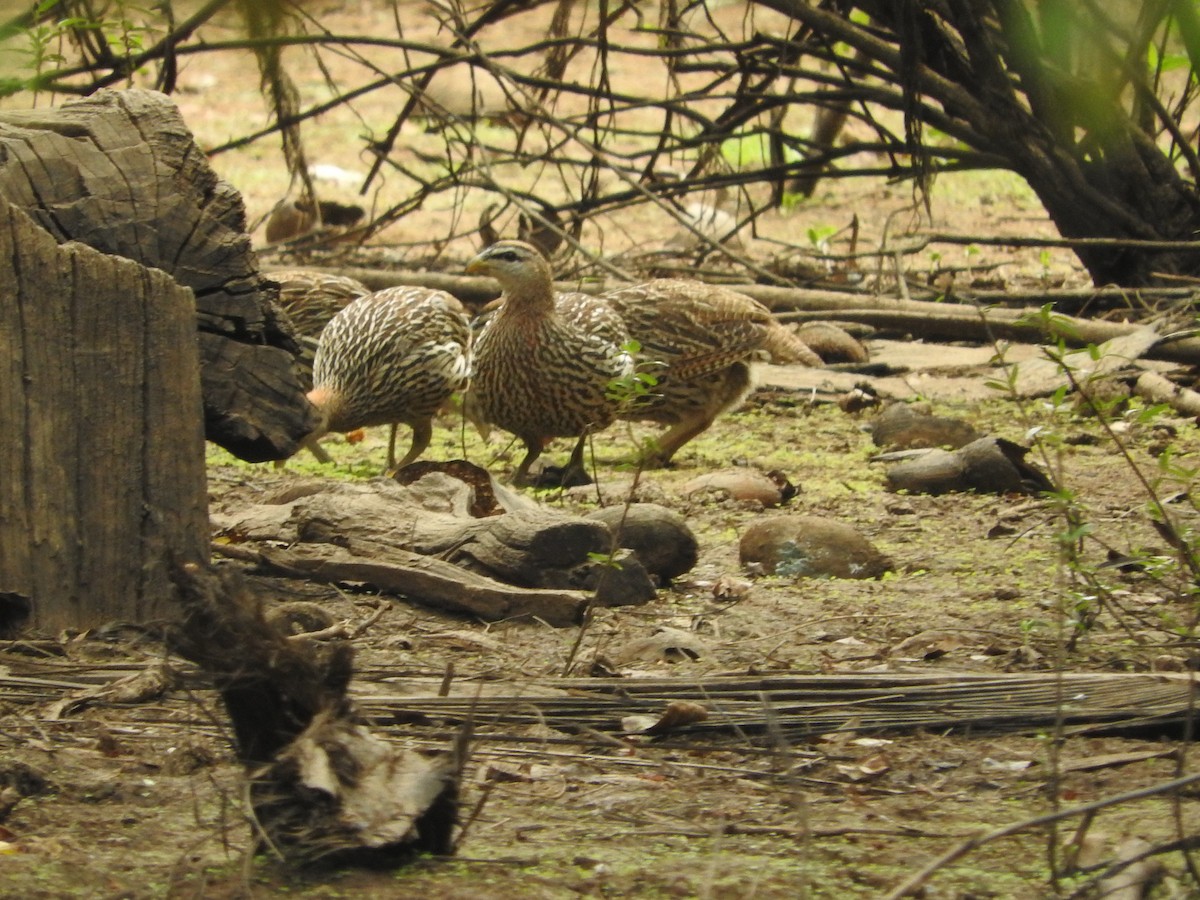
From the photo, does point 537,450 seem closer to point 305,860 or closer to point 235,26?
point 305,860

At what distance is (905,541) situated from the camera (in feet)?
19.1

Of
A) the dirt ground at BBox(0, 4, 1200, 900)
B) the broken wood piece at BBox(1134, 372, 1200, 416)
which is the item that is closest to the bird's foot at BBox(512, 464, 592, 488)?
the dirt ground at BBox(0, 4, 1200, 900)

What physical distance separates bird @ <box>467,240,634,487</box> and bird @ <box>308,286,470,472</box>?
1.37 ft

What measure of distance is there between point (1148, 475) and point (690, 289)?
2.65 metres

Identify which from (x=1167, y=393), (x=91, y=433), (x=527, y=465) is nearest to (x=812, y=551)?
(x=91, y=433)

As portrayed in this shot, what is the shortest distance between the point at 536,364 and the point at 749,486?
1339 mm

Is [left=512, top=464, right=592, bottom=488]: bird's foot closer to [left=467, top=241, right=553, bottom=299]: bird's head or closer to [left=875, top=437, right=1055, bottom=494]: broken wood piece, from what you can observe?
[left=467, top=241, right=553, bottom=299]: bird's head

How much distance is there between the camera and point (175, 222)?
176 inches

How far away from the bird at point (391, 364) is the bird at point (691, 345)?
34.1 inches

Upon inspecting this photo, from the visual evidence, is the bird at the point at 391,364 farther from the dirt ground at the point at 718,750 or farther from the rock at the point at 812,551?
the rock at the point at 812,551

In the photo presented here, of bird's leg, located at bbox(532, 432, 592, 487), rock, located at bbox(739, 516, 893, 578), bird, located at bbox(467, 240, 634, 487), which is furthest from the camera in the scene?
bird, located at bbox(467, 240, 634, 487)

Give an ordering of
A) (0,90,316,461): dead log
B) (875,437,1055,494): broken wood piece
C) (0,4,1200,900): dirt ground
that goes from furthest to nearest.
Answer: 1. (875,437,1055,494): broken wood piece
2. (0,90,316,461): dead log
3. (0,4,1200,900): dirt ground

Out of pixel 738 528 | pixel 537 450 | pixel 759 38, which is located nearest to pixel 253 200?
pixel 759 38

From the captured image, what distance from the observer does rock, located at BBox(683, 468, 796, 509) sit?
6574 millimetres
